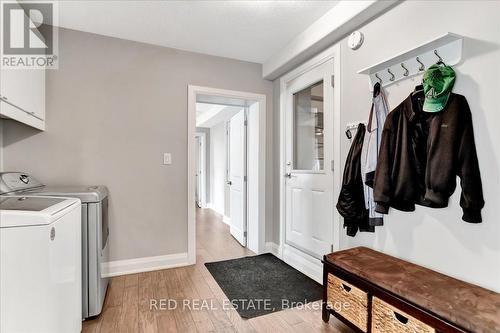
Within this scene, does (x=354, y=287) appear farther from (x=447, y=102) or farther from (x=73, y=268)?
(x=73, y=268)

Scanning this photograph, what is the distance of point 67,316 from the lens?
143 centimetres

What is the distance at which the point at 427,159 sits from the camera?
59.7 inches

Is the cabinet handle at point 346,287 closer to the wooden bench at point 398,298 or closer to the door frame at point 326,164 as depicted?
the wooden bench at point 398,298

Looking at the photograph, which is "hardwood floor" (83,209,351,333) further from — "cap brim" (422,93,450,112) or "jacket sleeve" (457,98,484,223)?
"cap brim" (422,93,450,112)

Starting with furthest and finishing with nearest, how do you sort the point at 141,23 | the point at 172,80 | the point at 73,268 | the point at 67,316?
1. the point at 172,80
2. the point at 141,23
3. the point at 73,268
4. the point at 67,316

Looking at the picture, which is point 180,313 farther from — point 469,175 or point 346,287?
point 469,175

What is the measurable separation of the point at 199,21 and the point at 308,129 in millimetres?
1519

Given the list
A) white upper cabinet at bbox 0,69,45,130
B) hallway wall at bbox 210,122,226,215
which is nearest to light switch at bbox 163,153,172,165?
white upper cabinet at bbox 0,69,45,130

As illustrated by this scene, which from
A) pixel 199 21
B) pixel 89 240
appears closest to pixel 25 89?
pixel 89 240

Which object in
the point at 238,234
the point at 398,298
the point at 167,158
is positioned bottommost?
the point at 238,234

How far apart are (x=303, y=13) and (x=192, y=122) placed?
61.7 inches

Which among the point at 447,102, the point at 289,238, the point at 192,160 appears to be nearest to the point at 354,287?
the point at 447,102

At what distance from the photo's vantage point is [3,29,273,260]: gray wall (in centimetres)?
246

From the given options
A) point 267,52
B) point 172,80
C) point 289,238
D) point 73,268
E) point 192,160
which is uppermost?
point 267,52
